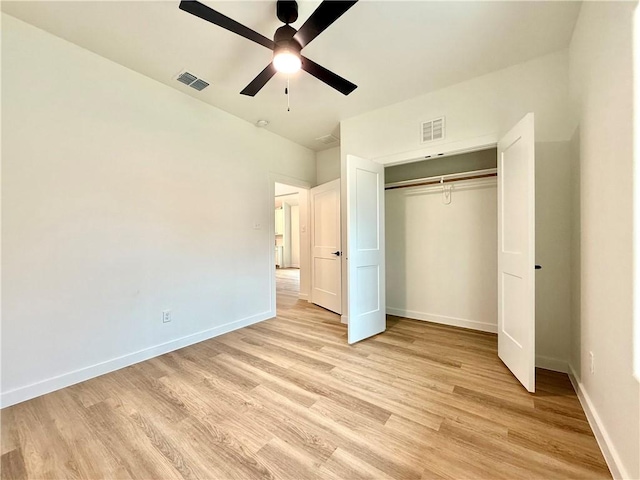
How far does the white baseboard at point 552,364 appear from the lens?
7.01 ft

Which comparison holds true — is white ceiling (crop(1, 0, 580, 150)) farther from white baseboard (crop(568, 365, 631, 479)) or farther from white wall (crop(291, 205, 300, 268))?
white wall (crop(291, 205, 300, 268))

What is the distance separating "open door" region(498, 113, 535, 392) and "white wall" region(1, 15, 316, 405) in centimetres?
292

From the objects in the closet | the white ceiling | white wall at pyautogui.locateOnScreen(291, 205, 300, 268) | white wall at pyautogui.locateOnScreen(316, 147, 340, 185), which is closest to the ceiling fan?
the white ceiling

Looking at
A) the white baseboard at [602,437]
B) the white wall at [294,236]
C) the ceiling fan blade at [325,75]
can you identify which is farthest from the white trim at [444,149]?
the white wall at [294,236]

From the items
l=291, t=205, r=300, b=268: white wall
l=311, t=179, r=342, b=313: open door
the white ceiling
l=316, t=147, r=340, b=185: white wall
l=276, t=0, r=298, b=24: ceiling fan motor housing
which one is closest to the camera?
l=276, t=0, r=298, b=24: ceiling fan motor housing

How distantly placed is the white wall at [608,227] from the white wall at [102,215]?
3.25m

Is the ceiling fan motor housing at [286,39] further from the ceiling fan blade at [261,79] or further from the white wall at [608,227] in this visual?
the white wall at [608,227]

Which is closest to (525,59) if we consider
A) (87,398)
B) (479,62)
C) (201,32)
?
(479,62)

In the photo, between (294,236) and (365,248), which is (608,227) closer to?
(365,248)

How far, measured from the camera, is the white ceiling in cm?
174

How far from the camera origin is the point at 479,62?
2.30m

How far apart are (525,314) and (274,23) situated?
286 centimetres

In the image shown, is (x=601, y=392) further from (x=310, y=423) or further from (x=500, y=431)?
(x=310, y=423)

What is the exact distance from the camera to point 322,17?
4.70 feet
